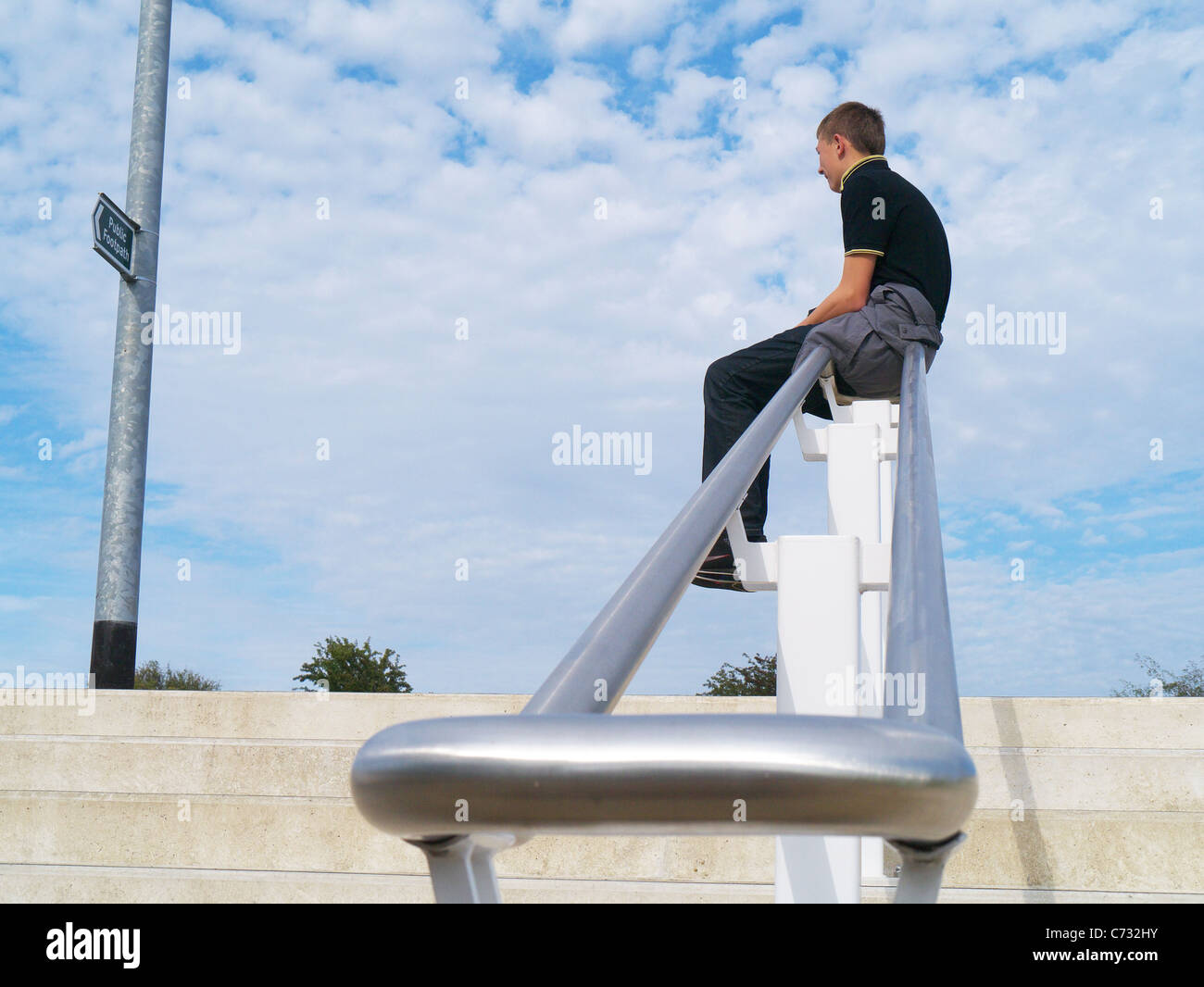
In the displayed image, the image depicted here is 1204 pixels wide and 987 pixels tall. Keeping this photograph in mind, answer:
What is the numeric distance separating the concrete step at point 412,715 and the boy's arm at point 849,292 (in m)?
1.27

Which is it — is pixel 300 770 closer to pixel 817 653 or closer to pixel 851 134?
pixel 817 653

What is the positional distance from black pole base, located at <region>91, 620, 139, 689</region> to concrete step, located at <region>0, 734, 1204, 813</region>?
1.38 m

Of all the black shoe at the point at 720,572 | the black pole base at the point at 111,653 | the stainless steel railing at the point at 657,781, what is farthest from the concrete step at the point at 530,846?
the stainless steel railing at the point at 657,781

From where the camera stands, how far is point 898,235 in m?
2.88

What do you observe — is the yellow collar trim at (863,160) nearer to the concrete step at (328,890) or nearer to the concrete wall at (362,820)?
the concrete wall at (362,820)

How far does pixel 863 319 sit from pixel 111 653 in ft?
14.2

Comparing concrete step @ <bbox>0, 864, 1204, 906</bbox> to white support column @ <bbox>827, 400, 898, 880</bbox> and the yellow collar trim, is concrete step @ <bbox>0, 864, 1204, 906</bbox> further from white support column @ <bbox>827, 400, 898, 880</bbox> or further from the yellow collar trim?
the yellow collar trim

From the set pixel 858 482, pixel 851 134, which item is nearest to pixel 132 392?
pixel 851 134

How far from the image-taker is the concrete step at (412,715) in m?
3.36

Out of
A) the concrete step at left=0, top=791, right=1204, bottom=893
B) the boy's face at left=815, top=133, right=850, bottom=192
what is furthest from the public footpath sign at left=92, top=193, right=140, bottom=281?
the boy's face at left=815, top=133, right=850, bottom=192

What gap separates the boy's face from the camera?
3.25m

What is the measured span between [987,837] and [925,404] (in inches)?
74.3
